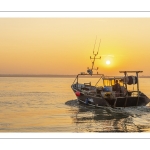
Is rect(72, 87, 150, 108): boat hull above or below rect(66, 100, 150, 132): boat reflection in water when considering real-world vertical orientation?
above

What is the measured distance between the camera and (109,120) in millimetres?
16547

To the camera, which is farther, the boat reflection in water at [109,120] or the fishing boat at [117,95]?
the fishing boat at [117,95]

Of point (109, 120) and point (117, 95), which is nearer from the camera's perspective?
point (109, 120)

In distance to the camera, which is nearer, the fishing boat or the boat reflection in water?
the boat reflection in water

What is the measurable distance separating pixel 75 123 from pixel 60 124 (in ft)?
2.86

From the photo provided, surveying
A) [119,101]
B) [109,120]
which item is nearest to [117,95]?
[119,101]

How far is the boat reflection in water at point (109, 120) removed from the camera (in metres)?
14.0

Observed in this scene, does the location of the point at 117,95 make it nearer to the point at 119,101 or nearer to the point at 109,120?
the point at 119,101

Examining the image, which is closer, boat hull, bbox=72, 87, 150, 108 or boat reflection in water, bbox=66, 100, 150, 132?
boat reflection in water, bbox=66, 100, 150, 132

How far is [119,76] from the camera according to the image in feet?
Answer: 69.3

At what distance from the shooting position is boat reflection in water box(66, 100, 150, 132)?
14039 millimetres

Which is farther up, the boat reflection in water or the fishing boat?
the fishing boat
